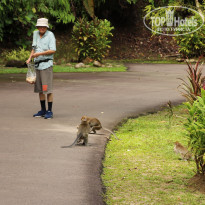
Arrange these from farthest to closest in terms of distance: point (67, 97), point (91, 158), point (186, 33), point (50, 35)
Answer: point (186, 33)
point (67, 97)
point (50, 35)
point (91, 158)

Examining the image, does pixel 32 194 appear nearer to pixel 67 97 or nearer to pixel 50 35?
pixel 50 35

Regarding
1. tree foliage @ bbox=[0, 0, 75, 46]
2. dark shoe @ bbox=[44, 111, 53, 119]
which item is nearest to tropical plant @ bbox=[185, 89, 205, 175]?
dark shoe @ bbox=[44, 111, 53, 119]

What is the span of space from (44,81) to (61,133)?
1.85m

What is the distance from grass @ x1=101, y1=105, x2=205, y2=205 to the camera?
214 inches

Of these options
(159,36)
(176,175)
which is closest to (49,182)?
(176,175)

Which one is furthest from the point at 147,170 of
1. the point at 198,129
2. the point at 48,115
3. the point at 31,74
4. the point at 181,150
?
the point at 31,74

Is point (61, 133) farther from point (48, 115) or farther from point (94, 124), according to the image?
point (48, 115)

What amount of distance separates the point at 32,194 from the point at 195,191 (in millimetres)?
1734

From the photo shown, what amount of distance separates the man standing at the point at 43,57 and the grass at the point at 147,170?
1801 mm

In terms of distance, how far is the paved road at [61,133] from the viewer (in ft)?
18.2

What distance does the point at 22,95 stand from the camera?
1391 cm

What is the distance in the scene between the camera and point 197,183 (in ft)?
19.0

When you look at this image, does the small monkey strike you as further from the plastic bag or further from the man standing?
the plastic bag

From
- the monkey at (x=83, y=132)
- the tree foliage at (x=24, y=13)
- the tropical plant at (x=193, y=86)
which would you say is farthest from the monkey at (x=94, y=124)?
the tree foliage at (x=24, y=13)
